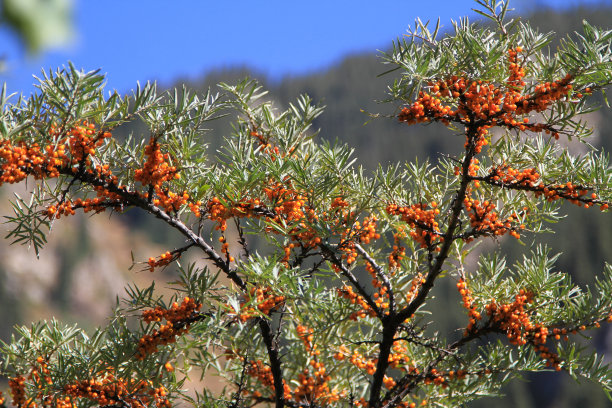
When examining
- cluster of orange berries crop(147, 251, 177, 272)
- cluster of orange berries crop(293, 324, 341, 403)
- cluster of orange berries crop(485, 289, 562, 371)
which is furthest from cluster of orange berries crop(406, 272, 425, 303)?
cluster of orange berries crop(147, 251, 177, 272)

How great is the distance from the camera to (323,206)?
9.70ft

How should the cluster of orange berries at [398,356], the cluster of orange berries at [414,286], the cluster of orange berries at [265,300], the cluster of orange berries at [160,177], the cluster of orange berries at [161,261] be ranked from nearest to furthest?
1. the cluster of orange berries at [265,300]
2. the cluster of orange berries at [160,177]
3. the cluster of orange berries at [161,261]
4. the cluster of orange berries at [414,286]
5. the cluster of orange berries at [398,356]

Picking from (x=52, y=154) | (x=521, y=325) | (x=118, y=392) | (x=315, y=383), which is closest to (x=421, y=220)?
(x=521, y=325)

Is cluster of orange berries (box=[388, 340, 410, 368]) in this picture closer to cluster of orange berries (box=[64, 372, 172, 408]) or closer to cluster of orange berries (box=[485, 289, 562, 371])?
cluster of orange berries (box=[485, 289, 562, 371])

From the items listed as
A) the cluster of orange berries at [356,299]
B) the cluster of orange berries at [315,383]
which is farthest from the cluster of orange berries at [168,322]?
the cluster of orange berries at [315,383]

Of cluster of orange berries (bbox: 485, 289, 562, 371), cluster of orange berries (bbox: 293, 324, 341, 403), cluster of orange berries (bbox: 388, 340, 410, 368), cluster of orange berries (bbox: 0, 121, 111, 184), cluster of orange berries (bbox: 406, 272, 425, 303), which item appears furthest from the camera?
cluster of orange berries (bbox: 293, 324, 341, 403)

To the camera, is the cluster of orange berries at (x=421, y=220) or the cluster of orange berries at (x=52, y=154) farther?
the cluster of orange berries at (x=421, y=220)

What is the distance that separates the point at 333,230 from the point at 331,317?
0.43 m

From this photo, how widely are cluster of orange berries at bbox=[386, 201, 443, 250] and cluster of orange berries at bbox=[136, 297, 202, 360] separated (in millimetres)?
1179

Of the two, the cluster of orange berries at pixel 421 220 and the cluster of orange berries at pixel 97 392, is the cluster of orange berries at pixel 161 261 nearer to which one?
the cluster of orange berries at pixel 97 392

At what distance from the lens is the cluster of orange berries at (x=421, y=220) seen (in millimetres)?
2977

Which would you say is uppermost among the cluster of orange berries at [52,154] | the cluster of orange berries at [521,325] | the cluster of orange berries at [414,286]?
the cluster of orange berries at [52,154]

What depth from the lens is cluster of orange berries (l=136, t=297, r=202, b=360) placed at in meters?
3.00

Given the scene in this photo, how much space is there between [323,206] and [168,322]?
1.00 metres
